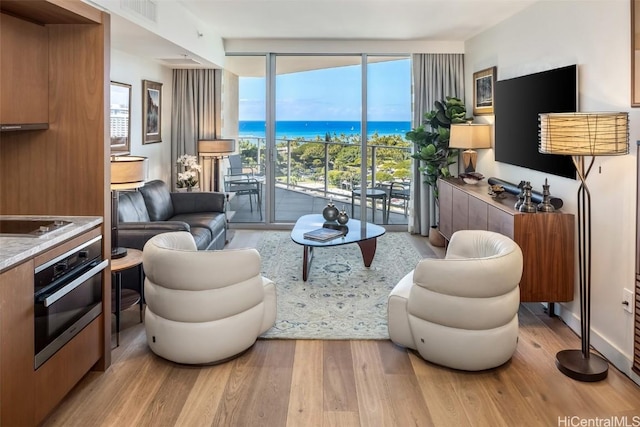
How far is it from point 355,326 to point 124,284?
1.83 metres

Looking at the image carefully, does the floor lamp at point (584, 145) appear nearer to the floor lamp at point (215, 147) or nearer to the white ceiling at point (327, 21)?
the white ceiling at point (327, 21)

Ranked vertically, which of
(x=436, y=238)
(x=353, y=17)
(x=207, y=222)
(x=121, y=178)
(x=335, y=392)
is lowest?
(x=335, y=392)

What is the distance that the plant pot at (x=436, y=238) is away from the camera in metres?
6.32

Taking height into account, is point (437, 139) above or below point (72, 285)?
above

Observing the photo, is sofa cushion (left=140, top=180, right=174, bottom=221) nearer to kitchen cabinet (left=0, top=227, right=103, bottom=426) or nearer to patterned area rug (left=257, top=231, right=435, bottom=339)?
patterned area rug (left=257, top=231, right=435, bottom=339)

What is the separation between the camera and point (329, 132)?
7.20 metres

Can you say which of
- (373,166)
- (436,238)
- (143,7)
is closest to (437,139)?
(373,166)

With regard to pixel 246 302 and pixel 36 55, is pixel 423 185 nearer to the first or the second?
pixel 246 302

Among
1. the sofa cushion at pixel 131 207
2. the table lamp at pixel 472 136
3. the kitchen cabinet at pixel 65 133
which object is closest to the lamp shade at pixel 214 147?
the sofa cushion at pixel 131 207

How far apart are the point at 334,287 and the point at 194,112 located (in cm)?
364

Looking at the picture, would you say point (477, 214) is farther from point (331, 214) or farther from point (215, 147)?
point (215, 147)

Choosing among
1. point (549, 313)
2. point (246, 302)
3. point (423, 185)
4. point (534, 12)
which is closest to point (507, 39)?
point (534, 12)

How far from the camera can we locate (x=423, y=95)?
6797 mm

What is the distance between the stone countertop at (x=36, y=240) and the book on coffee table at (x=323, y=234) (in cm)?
219
